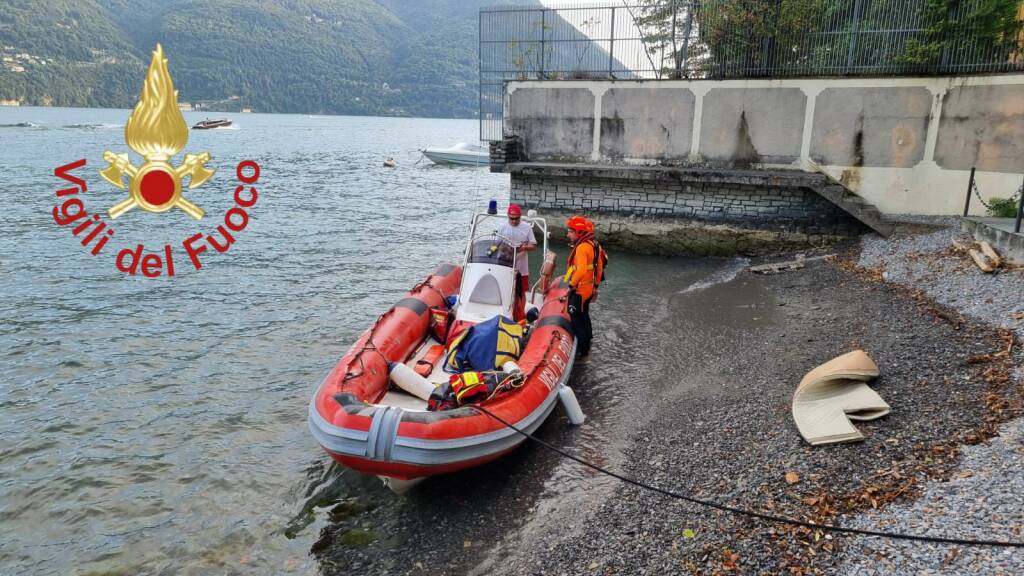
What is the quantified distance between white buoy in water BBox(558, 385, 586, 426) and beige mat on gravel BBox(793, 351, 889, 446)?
6.67 feet

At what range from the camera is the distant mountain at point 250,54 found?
69375 mm

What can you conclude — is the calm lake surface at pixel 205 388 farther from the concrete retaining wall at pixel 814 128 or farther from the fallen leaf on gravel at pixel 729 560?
the concrete retaining wall at pixel 814 128

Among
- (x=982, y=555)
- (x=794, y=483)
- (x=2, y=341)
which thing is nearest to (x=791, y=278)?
(x=794, y=483)

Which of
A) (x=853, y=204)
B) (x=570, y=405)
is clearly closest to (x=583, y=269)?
(x=570, y=405)

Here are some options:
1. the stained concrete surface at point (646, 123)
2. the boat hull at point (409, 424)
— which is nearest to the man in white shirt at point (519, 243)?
the boat hull at point (409, 424)

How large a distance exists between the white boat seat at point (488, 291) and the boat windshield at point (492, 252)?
0.23 meters

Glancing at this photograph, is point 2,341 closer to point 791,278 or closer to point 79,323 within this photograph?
point 79,323

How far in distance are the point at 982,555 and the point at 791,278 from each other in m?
Answer: 8.58

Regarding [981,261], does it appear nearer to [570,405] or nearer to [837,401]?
[837,401]

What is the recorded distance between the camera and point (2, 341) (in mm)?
9117

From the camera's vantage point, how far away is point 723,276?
12336mm

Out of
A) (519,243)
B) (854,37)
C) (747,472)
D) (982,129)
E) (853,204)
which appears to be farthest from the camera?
(854,37)

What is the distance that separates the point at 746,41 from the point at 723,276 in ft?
17.9

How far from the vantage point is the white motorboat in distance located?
3628cm
